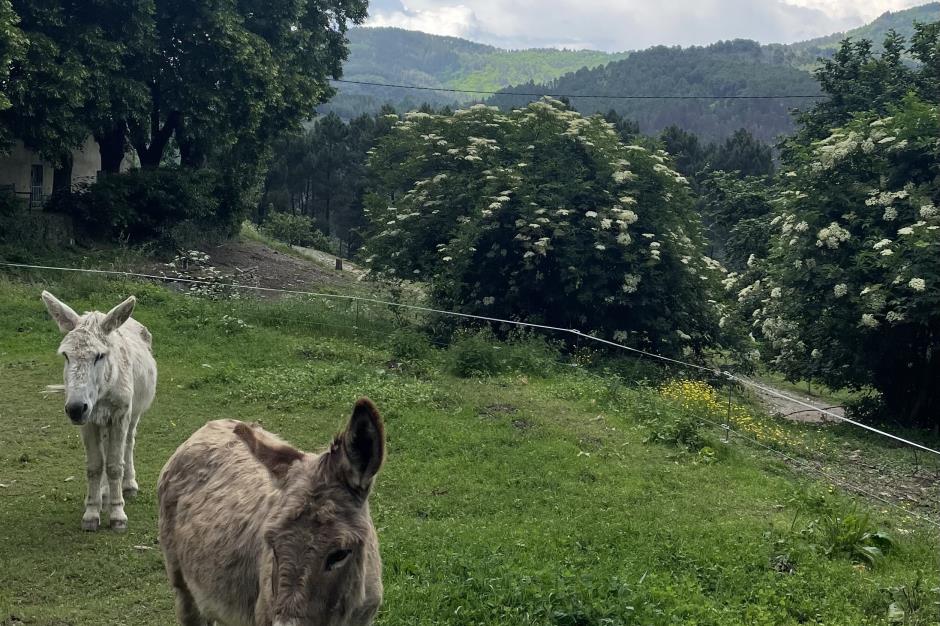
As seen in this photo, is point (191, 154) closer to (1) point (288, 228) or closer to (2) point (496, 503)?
(1) point (288, 228)

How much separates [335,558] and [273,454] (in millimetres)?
641

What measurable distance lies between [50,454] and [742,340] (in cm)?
1578

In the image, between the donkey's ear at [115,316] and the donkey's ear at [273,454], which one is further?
the donkey's ear at [115,316]

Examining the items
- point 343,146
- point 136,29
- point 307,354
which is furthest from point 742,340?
point 343,146

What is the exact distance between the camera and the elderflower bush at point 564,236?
19.0 m

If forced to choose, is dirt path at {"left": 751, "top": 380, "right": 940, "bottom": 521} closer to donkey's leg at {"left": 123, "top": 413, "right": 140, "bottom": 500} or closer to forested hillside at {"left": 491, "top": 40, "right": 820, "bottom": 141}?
donkey's leg at {"left": 123, "top": 413, "right": 140, "bottom": 500}

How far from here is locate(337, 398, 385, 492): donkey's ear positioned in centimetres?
315

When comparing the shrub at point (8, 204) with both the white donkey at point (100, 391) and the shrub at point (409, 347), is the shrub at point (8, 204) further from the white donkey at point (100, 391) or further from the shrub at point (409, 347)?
the white donkey at point (100, 391)

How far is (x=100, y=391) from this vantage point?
766cm

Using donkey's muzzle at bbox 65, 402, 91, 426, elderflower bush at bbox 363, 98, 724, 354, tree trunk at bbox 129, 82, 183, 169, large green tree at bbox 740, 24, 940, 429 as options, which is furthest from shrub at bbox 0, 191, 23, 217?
large green tree at bbox 740, 24, 940, 429

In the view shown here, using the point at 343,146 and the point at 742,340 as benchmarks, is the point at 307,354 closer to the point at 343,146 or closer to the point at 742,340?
the point at 742,340

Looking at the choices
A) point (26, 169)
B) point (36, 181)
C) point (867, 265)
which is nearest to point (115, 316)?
point (867, 265)

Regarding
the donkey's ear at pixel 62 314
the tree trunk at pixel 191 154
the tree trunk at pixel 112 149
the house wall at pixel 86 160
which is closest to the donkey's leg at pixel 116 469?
the donkey's ear at pixel 62 314

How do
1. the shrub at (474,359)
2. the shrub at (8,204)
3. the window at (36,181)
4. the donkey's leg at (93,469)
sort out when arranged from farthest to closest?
1. the window at (36,181)
2. the shrub at (8,204)
3. the shrub at (474,359)
4. the donkey's leg at (93,469)
